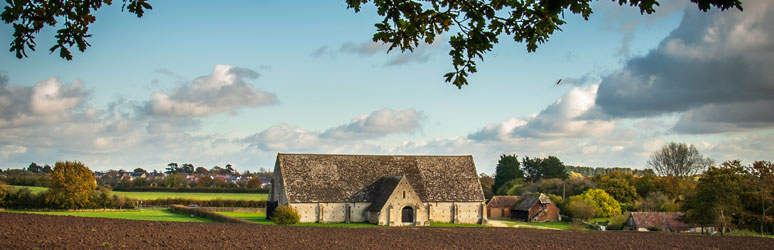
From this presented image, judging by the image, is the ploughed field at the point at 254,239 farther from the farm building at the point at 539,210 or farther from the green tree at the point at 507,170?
the green tree at the point at 507,170

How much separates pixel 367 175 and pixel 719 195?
27283 mm

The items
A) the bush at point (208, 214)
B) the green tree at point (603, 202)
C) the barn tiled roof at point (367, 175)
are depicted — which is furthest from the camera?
the green tree at point (603, 202)

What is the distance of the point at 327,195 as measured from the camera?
5234 cm

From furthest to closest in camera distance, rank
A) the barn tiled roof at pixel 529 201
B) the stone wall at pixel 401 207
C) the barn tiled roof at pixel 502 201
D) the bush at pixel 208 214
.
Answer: the barn tiled roof at pixel 502 201 → the barn tiled roof at pixel 529 201 → the stone wall at pixel 401 207 → the bush at pixel 208 214

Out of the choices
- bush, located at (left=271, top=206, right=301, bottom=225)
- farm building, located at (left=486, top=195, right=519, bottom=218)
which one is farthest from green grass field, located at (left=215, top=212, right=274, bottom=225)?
farm building, located at (left=486, top=195, right=519, bottom=218)

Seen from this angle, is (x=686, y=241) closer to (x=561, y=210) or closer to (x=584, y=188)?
(x=561, y=210)

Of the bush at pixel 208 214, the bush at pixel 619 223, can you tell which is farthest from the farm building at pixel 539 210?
the bush at pixel 208 214

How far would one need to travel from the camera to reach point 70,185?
6288 cm

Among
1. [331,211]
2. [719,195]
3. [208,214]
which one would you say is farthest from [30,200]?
[719,195]

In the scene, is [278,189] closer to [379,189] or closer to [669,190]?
[379,189]

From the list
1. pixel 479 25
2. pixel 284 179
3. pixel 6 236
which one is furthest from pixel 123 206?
pixel 479 25

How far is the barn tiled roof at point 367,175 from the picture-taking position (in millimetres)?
52781

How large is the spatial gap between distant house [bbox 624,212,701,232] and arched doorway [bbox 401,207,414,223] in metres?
19.3

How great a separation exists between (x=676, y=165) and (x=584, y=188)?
2301 centimetres
